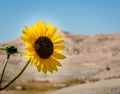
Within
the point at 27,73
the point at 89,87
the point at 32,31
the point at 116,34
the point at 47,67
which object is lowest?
the point at 47,67

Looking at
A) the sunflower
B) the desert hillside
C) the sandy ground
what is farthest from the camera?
the desert hillside

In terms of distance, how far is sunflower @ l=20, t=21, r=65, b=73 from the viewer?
8.89 ft

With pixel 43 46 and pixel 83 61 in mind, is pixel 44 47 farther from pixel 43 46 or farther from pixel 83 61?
pixel 83 61

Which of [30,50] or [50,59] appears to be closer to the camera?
[30,50]

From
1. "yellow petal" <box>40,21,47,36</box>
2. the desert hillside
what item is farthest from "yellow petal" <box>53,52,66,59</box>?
the desert hillside

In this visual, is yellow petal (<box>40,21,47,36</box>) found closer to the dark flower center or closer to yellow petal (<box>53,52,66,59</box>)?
the dark flower center

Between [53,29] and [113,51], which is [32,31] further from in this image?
[113,51]

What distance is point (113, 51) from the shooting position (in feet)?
225

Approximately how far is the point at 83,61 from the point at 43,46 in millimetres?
56009

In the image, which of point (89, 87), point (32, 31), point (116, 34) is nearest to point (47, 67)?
point (32, 31)

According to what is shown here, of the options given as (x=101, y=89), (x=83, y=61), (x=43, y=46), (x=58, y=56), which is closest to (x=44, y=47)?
(x=43, y=46)

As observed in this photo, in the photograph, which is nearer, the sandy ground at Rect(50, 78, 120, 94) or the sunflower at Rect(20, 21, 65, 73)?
the sunflower at Rect(20, 21, 65, 73)

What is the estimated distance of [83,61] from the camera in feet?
193

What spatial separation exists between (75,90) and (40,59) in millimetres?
24242
